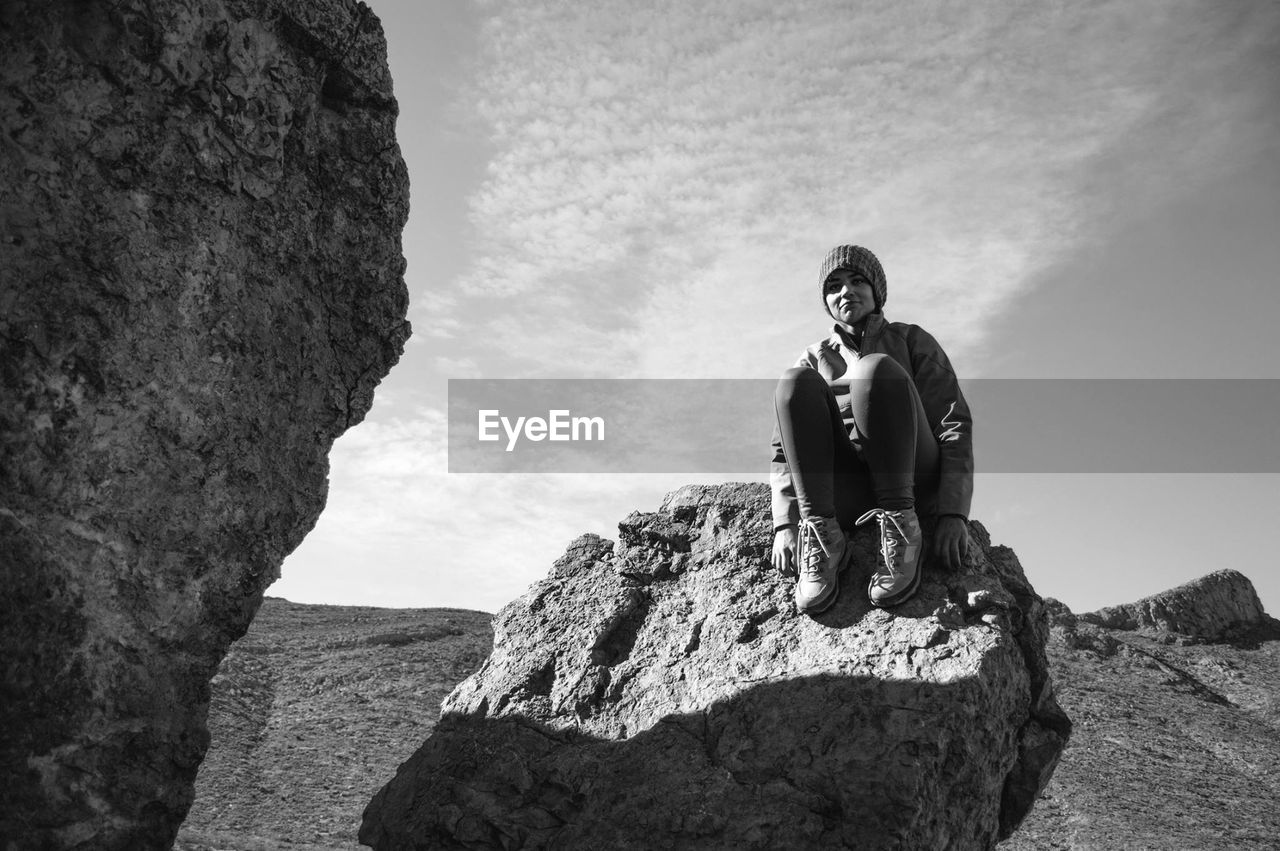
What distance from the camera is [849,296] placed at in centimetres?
492

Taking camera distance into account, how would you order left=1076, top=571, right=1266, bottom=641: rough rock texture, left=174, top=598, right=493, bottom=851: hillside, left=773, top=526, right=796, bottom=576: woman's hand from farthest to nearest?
left=1076, top=571, right=1266, bottom=641: rough rock texture
left=174, top=598, right=493, bottom=851: hillside
left=773, top=526, right=796, bottom=576: woman's hand

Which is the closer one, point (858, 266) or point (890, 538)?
point (890, 538)

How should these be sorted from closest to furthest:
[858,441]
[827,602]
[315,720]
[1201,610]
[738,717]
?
[738,717] < [827,602] < [858,441] < [315,720] < [1201,610]

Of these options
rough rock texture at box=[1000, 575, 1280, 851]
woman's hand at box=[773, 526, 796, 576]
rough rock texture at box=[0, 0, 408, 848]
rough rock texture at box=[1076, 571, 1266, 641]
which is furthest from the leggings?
rough rock texture at box=[1076, 571, 1266, 641]

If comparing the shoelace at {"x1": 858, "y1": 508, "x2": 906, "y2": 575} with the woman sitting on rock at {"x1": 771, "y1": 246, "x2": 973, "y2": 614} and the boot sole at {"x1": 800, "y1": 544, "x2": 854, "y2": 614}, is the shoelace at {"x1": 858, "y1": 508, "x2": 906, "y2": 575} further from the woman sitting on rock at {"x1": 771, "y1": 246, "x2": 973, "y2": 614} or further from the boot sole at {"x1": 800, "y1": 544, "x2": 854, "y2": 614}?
the boot sole at {"x1": 800, "y1": 544, "x2": 854, "y2": 614}

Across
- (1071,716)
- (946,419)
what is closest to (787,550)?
(946,419)

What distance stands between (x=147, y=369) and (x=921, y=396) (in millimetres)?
3266

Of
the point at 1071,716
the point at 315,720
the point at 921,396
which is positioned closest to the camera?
the point at 921,396

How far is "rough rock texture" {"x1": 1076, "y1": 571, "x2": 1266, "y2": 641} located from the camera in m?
12.3

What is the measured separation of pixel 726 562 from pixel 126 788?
2.69 meters

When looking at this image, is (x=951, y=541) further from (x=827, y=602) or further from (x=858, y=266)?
(x=858, y=266)

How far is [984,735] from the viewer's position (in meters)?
3.90

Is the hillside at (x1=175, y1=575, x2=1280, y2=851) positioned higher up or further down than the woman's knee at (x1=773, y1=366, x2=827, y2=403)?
further down

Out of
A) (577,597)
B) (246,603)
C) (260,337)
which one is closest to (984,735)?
(577,597)
